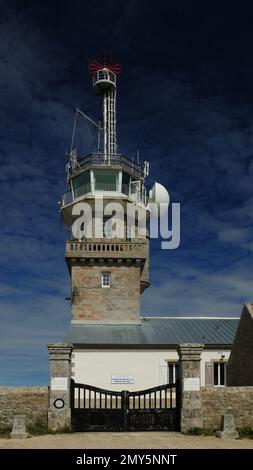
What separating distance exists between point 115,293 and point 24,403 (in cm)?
1862

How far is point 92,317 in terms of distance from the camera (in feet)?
122

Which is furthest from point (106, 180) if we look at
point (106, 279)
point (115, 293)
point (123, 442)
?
point (123, 442)

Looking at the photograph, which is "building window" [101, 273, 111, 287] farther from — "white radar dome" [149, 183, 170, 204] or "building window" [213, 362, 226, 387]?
"building window" [213, 362, 226, 387]

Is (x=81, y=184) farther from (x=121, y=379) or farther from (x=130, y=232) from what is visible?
(x=121, y=379)

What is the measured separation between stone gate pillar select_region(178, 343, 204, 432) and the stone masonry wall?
1752cm

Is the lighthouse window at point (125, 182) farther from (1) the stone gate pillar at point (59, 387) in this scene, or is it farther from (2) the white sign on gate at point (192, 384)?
(2) the white sign on gate at point (192, 384)

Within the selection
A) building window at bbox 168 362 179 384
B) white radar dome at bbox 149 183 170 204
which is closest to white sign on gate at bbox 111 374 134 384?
building window at bbox 168 362 179 384

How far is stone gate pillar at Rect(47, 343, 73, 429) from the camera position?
19.1 metres

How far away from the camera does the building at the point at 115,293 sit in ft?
109

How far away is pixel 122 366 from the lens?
33.2 metres

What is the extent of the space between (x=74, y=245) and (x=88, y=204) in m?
2.99

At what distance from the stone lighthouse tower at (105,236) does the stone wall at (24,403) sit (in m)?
17.5
